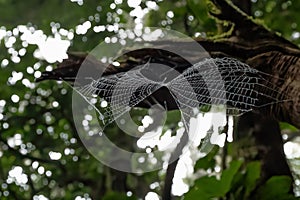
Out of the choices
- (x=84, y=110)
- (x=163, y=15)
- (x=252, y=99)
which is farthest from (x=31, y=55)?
(x=252, y=99)

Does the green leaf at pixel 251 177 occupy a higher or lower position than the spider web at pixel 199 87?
lower

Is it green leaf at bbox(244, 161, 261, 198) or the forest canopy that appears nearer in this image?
green leaf at bbox(244, 161, 261, 198)

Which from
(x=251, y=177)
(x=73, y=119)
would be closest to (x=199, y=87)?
(x=251, y=177)

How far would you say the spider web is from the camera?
761 millimetres

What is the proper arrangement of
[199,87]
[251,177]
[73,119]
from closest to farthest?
1. [199,87]
2. [251,177]
3. [73,119]

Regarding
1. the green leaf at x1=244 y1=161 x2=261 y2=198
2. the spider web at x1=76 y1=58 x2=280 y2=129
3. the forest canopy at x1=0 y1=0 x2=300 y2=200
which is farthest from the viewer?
the forest canopy at x1=0 y1=0 x2=300 y2=200

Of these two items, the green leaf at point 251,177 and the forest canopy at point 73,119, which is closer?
the green leaf at point 251,177

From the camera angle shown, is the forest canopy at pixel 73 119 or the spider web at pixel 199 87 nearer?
the spider web at pixel 199 87

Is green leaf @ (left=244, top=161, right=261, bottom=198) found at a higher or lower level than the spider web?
lower

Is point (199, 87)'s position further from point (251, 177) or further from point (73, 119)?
point (73, 119)

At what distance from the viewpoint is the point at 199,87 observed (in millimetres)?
777

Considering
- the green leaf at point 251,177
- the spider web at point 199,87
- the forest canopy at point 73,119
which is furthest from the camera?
the forest canopy at point 73,119

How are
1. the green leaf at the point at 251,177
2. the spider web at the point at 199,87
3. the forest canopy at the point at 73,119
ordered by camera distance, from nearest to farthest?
the spider web at the point at 199,87, the green leaf at the point at 251,177, the forest canopy at the point at 73,119

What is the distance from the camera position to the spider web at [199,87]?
30.0 inches
